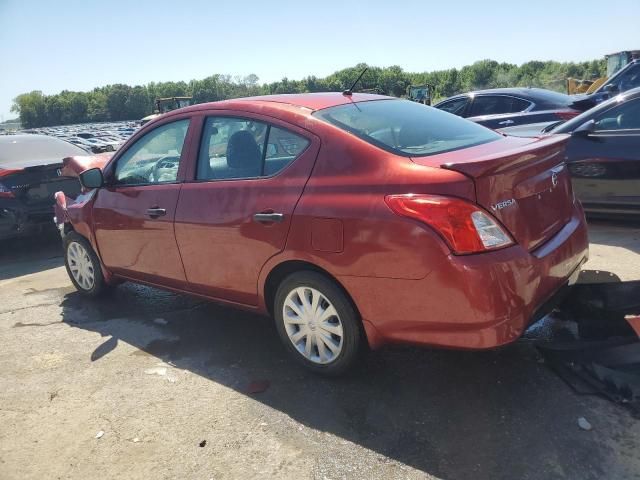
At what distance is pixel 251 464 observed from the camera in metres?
2.68

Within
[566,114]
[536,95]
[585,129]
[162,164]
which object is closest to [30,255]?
[162,164]

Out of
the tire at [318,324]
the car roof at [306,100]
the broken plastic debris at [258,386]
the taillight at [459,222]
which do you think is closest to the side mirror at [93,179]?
the car roof at [306,100]

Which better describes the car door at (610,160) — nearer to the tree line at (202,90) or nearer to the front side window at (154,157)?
the front side window at (154,157)

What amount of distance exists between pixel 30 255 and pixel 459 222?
6630 millimetres

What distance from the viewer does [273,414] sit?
3078 millimetres

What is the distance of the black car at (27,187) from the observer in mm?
6785

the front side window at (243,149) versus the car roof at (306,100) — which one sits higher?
the car roof at (306,100)

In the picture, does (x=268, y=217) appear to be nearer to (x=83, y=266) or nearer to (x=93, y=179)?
(x=93, y=179)

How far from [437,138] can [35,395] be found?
298cm

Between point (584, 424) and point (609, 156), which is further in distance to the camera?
point (609, 156)

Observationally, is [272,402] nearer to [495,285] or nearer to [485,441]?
[485,441]

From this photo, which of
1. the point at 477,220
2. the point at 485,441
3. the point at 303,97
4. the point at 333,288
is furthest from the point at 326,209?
the point at 485,441

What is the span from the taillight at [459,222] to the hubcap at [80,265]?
3533 millimetres

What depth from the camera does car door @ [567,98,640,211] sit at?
553cm
